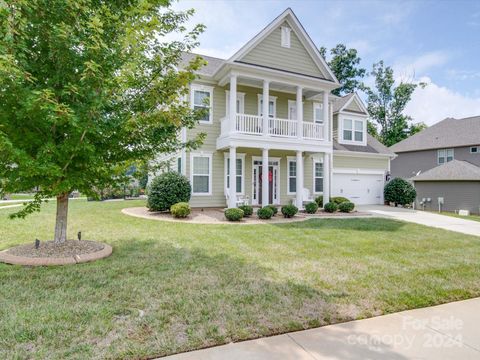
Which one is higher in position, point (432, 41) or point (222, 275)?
point (432, 41)

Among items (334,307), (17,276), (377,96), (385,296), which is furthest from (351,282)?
(377,96)

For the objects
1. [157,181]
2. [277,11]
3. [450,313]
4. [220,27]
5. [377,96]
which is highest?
[377,96]

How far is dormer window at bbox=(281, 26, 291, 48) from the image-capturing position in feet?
49.8

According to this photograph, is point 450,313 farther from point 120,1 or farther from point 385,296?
point 120,1

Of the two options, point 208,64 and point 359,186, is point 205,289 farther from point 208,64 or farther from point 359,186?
point 359,186

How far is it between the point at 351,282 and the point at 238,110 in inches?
470

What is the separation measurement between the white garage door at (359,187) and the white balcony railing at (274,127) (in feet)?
16.2

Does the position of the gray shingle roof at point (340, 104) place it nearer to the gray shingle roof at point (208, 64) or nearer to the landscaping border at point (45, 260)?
the gray shingle roof at point (208, 64)

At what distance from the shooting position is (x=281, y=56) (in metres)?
15.1

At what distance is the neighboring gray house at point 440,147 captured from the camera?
25.5 meters

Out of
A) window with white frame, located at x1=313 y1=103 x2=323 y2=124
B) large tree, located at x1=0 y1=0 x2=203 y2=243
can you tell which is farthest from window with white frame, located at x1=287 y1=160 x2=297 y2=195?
large tree, located at x1=0 y1=0 x2=203 y2=243

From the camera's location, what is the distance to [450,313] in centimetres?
401

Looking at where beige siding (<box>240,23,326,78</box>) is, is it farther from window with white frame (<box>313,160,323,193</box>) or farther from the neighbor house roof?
the neighbor house roof

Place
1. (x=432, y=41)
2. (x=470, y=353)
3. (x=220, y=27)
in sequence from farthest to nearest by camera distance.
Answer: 1. (x=432, y=41)
2. (x=220, y=27)
3. (x=470, y=353)
